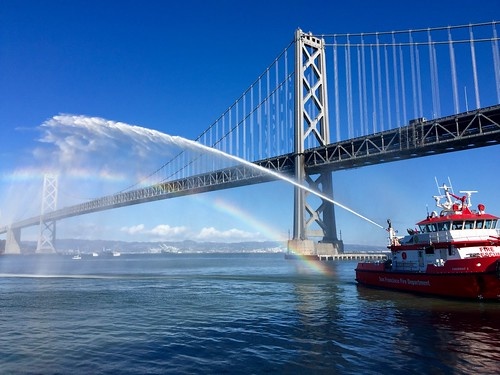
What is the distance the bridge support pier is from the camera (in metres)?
180

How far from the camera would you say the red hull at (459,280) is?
23.9 m

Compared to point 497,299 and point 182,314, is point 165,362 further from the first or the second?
point 497,299

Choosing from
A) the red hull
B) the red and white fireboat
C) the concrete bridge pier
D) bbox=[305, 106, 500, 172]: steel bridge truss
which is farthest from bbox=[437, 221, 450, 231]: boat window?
the concrete bridge pier

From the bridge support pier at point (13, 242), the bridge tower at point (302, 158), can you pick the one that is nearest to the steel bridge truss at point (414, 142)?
the bridge tower at point (302, 158)

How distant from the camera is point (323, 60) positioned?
94.3 metres

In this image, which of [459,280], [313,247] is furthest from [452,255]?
[313,247]

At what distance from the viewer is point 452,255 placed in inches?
1035

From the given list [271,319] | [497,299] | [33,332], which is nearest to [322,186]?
[497,299]

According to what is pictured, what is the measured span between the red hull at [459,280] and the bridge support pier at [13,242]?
614 feet

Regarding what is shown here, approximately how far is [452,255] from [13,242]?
196 m

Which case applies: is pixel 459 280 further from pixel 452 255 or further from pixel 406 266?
pixel 406 266

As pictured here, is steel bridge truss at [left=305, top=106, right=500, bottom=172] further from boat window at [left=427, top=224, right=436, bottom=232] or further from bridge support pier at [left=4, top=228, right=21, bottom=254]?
bridge support pier at [left=4, top=228, right=21, bottom=254]

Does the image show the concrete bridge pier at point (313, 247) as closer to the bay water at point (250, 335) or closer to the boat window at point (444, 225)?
the bay water at point (250, 335)

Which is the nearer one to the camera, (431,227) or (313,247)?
(431,227)
